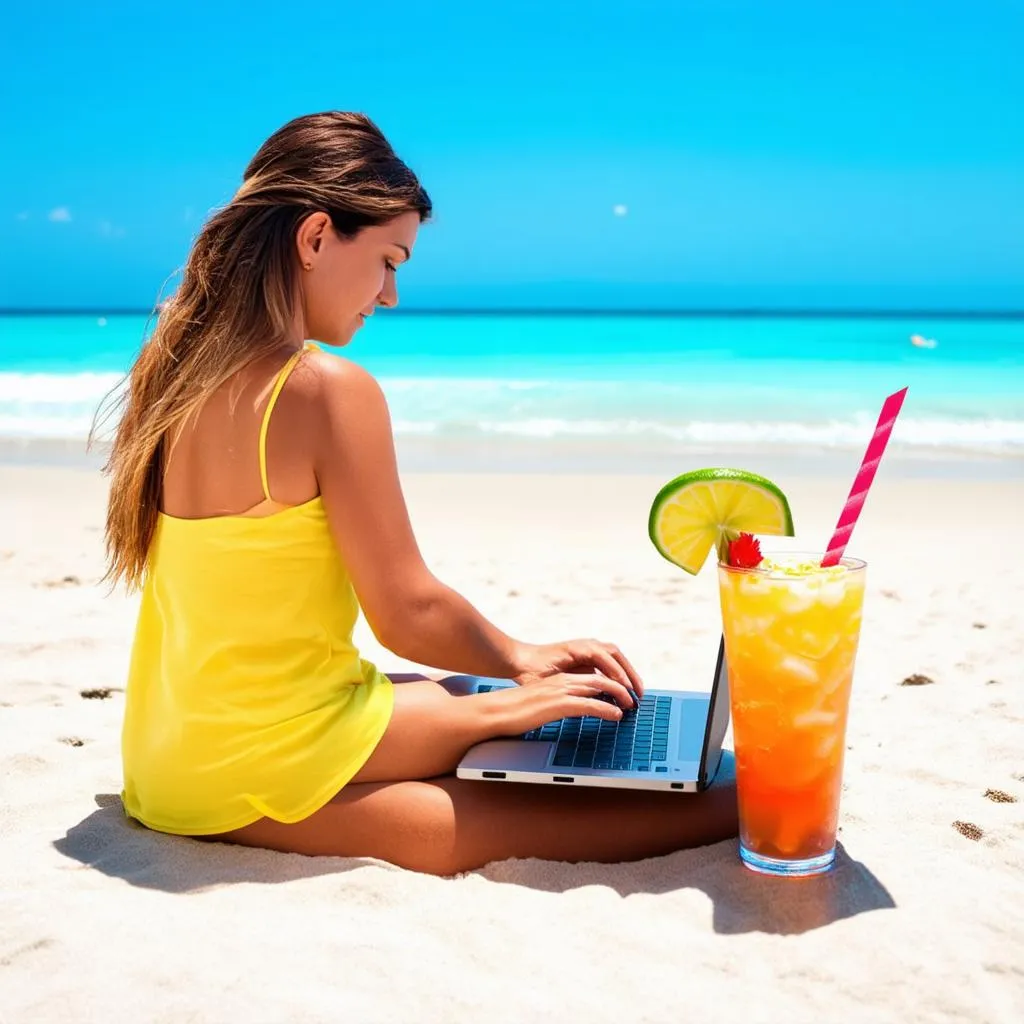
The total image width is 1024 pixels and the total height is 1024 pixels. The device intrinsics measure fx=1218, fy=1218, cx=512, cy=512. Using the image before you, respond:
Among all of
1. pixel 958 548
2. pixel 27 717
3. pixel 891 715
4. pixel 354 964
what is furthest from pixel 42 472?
pixel 354 964

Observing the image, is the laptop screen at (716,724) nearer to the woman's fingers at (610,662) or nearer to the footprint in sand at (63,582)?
the woman's fingers at (610,662)

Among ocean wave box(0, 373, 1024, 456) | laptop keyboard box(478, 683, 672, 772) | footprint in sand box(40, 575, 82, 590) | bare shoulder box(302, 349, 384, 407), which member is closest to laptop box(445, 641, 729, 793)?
laptop keyboard box(478, 683, 672, 772)

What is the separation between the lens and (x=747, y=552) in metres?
2.14

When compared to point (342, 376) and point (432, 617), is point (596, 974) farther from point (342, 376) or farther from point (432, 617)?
point (342, 376)

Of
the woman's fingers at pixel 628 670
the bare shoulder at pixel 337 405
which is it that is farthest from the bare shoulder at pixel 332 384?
the woman's fingers at pixel 628 670

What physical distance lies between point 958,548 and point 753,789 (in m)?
3.90

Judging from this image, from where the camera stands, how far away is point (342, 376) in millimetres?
2195

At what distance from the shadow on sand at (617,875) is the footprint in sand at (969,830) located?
1.18ft

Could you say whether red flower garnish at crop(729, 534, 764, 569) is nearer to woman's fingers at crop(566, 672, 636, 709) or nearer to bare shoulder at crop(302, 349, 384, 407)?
woman's fingers at crop(566, 672, 636, 709)

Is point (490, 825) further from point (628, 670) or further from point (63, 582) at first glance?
point (63, 582)

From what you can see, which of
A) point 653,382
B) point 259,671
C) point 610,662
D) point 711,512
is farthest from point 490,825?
point 653,382

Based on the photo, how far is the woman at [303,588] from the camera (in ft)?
7.31

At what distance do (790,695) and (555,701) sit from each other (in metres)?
0.47

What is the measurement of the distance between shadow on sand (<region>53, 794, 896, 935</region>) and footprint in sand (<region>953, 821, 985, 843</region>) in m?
0.36
